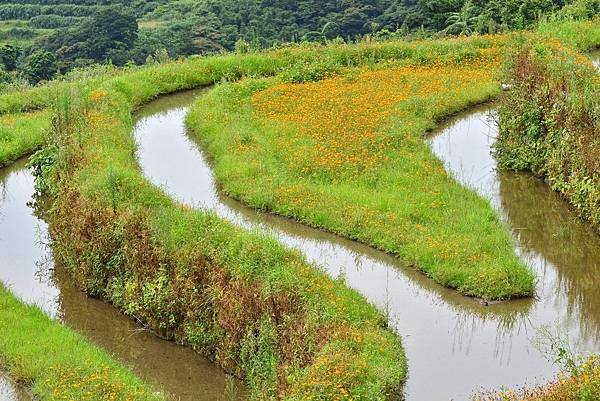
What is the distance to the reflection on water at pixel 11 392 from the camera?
10992 mm

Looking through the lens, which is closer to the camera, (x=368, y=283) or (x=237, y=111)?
(x=368, y=283)

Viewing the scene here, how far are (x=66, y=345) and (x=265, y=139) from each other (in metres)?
8.80

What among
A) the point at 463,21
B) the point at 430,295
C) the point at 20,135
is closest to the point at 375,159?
Result: the point at 430,295

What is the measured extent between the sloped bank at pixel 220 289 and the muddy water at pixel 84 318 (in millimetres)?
226

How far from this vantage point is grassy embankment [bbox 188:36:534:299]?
44.5 ft

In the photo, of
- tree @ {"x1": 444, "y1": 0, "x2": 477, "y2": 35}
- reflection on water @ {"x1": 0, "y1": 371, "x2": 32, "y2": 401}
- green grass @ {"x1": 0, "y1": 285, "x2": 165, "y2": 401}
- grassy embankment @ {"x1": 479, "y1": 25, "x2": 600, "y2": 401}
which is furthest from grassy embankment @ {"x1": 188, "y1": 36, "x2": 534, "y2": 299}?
reflection on water @ {"x1": 0, "y1": 371, "x2": 32, "y2": 401}

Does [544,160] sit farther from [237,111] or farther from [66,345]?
[66,345]

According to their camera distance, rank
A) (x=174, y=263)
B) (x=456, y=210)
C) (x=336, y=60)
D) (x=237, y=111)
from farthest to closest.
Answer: (x=336, y=60)
(x=237, y=111)
(x=456, y=210)
(x=174, y=263)

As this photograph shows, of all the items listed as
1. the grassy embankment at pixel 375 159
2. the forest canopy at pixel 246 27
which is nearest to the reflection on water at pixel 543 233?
the grassy embankment at pixel 375 159

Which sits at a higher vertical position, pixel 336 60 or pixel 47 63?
pixel 336 60

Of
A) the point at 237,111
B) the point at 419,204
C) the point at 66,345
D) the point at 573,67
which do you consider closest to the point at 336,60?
the point at 237,111

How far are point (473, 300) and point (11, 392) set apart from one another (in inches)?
254

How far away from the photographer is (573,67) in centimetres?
1752

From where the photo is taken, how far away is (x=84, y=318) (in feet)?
44.2
